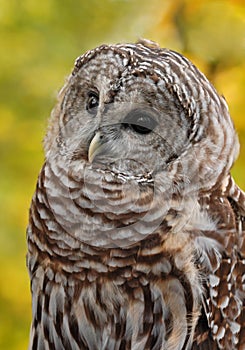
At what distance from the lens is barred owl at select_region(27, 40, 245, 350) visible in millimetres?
3041

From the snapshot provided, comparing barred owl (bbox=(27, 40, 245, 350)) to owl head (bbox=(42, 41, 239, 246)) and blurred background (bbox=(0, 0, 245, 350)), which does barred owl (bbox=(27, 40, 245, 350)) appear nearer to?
owl head (bbox=(42, 41, 239, 246))

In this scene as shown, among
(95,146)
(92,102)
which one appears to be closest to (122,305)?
(95,146)

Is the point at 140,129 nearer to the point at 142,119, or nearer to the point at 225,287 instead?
the point at 142,119

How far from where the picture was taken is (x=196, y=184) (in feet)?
10.3

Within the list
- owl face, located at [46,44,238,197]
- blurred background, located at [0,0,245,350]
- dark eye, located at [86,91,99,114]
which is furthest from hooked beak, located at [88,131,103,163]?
blurred background, located at [0,0,245,350]

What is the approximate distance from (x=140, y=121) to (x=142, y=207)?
35 cm

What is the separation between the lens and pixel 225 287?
10.6ft

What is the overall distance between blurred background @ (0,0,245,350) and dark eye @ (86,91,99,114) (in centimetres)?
107

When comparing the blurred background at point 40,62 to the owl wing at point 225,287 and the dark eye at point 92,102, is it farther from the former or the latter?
the dark eye at point 92,102

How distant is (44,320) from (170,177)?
0.92m

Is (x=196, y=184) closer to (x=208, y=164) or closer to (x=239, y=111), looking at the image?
(x=208, y=164)

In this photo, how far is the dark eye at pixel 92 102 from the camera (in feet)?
10.2

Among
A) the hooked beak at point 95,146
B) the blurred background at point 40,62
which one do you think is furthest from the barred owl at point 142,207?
the blurred background at point 40,62

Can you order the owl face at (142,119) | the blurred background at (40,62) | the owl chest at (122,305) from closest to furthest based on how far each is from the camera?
the owl face at (142,119), the owl chest at (122,305), the blurred background at (40,62)
